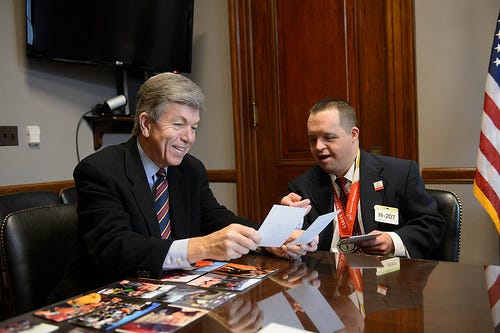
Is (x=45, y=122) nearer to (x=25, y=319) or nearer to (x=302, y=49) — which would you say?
(x=302, y=49)

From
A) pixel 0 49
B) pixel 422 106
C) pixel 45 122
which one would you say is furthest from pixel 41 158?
pixel 422 106

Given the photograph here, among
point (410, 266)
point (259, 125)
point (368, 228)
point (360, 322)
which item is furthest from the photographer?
point (259, 125)

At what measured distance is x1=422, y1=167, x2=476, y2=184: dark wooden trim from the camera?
3180 mm

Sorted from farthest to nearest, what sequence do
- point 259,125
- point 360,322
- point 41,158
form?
1. point 259,125
2. point 41,158
3. point 360,322

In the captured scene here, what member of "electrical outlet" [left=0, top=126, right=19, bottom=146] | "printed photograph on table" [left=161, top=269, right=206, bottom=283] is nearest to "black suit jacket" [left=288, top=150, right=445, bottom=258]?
"printed photograph on table" [left=161, top=269, right=206, bottom=283]

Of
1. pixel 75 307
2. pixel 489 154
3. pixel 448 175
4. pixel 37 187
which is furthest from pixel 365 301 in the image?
pixel 37 187

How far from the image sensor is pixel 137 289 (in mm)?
1339

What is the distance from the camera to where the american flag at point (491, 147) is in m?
2.74

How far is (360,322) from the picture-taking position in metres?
1.05

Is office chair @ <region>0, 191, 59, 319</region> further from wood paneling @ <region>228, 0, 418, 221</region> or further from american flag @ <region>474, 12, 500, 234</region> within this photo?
american flag @ <region>474, 12, 500, 234</region>

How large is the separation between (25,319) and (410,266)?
1158 millimetres

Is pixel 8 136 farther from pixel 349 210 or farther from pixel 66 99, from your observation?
pixel 349 210

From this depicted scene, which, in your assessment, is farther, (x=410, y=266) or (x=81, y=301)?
(x=410, y=266)

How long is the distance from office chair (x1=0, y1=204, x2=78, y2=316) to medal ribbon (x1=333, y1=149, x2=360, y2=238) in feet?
4.02
